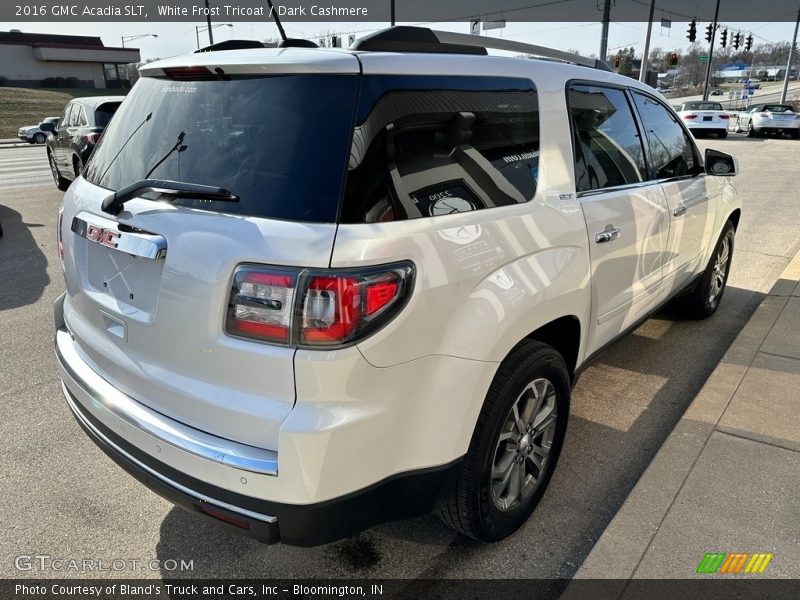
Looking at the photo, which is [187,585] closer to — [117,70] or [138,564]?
[138,564]

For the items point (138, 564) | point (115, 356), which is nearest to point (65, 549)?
point (138, 564)

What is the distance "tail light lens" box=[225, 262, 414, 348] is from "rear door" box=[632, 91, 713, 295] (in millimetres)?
2350

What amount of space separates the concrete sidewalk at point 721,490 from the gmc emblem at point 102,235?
2090 mm

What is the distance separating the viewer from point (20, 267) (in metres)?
6.53

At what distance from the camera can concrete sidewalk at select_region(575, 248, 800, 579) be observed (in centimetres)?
234

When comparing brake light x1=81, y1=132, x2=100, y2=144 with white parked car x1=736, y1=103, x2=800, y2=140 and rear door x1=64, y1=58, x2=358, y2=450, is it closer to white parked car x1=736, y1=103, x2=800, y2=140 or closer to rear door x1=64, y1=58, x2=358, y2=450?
rear door x1=64, y1=58, x2=358, y2=450

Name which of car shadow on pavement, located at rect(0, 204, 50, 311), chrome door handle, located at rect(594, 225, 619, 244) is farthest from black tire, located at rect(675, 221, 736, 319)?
car shadow on pavement, located at rect(0, 204, 50, 311)

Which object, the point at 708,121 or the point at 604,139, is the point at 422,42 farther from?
the point at 708,121

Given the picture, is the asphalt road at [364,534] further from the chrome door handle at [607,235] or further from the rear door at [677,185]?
the chrome door handle at [607,235]

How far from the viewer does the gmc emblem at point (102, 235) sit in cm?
210

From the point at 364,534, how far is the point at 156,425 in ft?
3.57

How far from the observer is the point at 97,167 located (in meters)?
2.60

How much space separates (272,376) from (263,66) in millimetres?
1016

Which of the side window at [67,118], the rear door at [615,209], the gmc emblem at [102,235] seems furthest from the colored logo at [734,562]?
the side window at [67,118]
